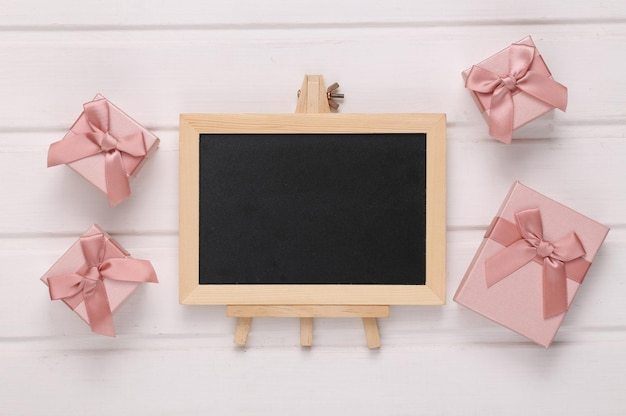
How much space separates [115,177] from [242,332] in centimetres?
36

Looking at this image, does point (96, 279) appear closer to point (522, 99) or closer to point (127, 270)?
point (127, 270)

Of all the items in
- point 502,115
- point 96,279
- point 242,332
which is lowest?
point 242,332

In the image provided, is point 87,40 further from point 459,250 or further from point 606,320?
point 606,320

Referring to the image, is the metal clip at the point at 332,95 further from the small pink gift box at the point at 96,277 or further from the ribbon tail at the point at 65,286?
the ribbon tail at the point at 65,286

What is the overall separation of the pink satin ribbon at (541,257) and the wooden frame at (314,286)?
0.10 meters

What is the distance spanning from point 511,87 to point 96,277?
787 mm

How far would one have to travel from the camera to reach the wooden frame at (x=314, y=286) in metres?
0.95

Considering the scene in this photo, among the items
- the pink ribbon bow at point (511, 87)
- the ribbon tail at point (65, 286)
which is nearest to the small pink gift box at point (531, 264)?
the pink ribbon bow at point (511, 87)

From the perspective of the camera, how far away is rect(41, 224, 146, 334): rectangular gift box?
0.95 metres

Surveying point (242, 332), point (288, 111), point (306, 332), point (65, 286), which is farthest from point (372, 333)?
point (65, 286)

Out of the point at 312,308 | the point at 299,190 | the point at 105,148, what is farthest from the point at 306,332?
the point at 105,148

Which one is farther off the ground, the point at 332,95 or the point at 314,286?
the point at 332,95

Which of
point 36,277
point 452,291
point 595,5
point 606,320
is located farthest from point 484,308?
point 36,277

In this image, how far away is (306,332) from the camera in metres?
0.99
